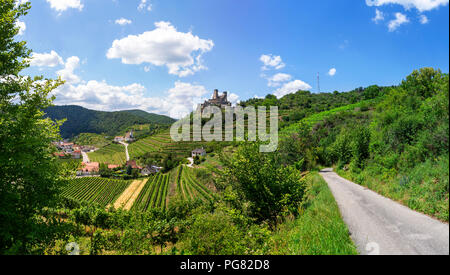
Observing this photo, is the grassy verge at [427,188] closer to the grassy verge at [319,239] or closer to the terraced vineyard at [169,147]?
the grassy verge at [319,239]

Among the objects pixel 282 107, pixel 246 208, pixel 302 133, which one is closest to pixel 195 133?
pixel 282 107

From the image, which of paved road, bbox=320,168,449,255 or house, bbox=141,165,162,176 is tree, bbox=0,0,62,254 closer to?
paved road, bbox=320,168,449,255

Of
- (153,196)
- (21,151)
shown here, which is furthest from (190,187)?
(21,151)

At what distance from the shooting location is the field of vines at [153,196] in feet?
147

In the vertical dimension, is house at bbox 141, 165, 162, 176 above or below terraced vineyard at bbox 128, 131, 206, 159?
below

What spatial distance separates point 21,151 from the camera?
5109mm

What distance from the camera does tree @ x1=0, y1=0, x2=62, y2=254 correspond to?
498cm

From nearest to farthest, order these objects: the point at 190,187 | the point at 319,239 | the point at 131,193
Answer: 1. the point at 319,239
2. the point at 190,187
3. the point at 131,193

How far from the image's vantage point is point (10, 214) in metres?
4.89

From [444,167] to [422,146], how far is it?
40.2 inches

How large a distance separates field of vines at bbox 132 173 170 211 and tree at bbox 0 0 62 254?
3758 cm

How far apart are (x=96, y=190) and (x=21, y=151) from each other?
6959 cm

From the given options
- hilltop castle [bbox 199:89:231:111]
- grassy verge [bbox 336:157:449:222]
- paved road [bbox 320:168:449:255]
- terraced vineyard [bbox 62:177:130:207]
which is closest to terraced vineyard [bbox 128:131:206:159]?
terraced vineyard [bbox 62:177:130:207]

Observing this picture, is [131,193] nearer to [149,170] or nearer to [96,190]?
[96,190]
